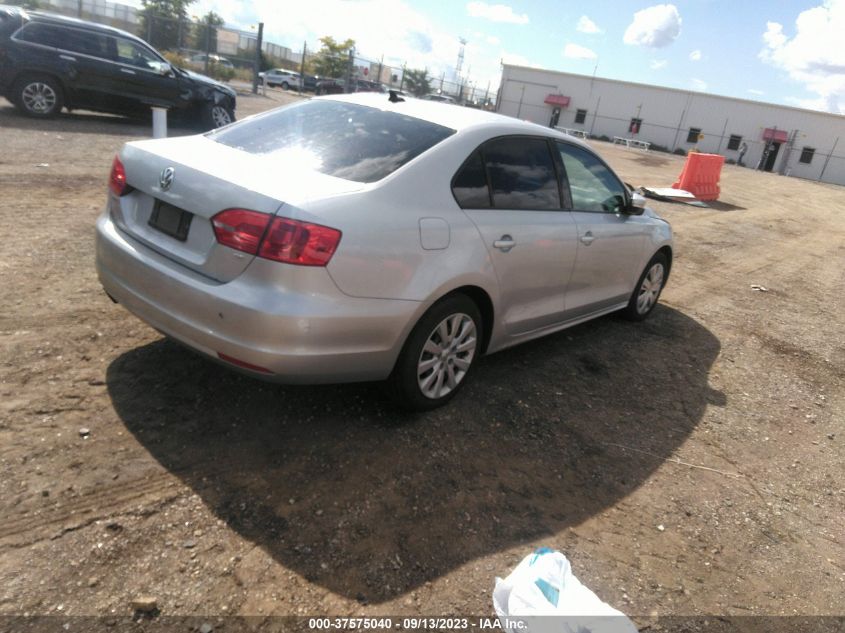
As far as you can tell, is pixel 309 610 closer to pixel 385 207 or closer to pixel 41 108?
pixel 385 207

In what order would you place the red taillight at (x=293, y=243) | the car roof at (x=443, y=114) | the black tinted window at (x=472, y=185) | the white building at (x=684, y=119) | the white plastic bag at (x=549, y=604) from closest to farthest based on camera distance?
the white plastic bag at (x=549, y=604)
the red taillight at (x=293, y=243)
the black tinted window at (x=472, y=185)
the car roof at (x=443, y=114)
the white building at (x=684, y=119)

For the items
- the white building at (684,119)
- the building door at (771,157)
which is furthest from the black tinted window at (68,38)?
the building door at (771,157)

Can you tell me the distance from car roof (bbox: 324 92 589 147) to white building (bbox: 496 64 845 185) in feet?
182

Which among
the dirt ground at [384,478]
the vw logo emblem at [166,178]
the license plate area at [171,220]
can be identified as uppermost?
the vw logo emblem at [166,178]

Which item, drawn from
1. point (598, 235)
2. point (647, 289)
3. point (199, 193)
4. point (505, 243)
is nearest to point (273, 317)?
point (199, 193)

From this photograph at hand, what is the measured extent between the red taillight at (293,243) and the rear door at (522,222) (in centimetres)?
100

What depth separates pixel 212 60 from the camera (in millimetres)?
29125

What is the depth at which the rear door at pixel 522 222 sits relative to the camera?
3.52 metres

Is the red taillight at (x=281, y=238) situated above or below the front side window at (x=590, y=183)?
below

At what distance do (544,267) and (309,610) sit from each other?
2553mm

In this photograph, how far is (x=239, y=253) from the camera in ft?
8.94

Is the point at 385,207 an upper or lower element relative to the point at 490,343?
upper

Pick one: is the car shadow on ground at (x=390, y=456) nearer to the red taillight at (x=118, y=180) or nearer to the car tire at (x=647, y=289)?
the red taillight at (x=118, y=180)

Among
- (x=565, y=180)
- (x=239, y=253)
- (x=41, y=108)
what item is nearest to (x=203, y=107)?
(x=41, y=108)
